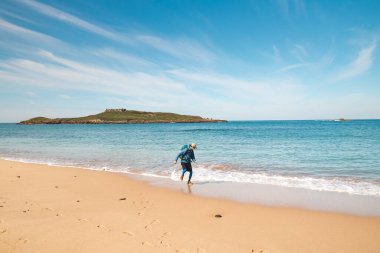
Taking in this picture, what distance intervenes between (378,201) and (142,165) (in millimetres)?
13524

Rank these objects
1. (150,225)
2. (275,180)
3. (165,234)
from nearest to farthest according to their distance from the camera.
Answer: (165,234) < (150,225) < (275,180)

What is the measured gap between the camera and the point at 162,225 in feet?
22.8

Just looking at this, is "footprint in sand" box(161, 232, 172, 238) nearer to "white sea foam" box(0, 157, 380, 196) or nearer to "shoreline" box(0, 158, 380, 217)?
"shoreline" box(0, 158, 380, 217)

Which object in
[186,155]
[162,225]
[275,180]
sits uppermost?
[186,155]

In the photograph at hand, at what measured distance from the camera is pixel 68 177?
537 inches

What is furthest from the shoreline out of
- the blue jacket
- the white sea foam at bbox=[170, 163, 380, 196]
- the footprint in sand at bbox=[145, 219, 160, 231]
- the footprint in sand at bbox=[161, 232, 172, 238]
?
the footprint in sand at bbox=[161, 232, 172, 238]

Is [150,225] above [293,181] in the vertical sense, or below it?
above

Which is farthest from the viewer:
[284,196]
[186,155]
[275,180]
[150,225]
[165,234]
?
[275,180]

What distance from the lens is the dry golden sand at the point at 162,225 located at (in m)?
5.73

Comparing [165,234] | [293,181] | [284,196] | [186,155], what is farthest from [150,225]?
[293,181]

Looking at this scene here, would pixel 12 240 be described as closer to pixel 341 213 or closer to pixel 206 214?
pixel 206 214

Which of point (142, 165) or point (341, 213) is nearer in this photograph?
point (341, 213)

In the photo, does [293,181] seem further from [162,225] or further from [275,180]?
[162,225]

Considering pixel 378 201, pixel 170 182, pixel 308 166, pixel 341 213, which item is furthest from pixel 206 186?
pixel 308 166
